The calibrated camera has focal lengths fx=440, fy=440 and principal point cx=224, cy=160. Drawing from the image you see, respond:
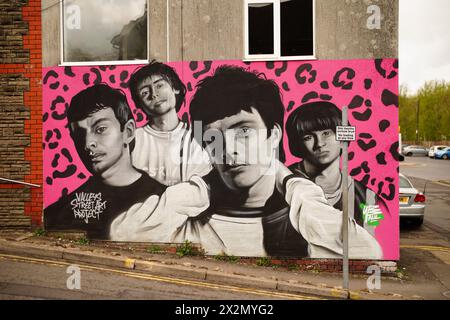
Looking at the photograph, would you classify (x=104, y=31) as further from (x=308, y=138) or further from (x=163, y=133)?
(x=308, y=138)

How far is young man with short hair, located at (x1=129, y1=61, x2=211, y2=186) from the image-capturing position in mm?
8734

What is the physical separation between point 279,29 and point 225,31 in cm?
106

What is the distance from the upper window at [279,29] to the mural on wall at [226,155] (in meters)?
0.30

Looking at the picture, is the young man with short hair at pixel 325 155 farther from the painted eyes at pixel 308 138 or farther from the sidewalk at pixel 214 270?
the sidewalk at pixel 214 270

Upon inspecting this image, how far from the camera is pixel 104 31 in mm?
9086

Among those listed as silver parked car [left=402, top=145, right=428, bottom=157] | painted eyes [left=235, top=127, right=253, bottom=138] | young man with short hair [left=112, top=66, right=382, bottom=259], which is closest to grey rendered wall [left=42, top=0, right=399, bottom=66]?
young man with short hair [left=112, top=66, right=382, bottom=259]

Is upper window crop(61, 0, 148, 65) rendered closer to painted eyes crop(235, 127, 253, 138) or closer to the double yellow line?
painted eyes crop(235, 127, 253, 138)

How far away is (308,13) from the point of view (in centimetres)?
864

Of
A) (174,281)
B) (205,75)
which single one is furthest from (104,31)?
(174,281)

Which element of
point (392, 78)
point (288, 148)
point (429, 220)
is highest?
point (392, 78)

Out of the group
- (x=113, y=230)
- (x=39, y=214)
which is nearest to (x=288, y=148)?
(x=113, y=230)
